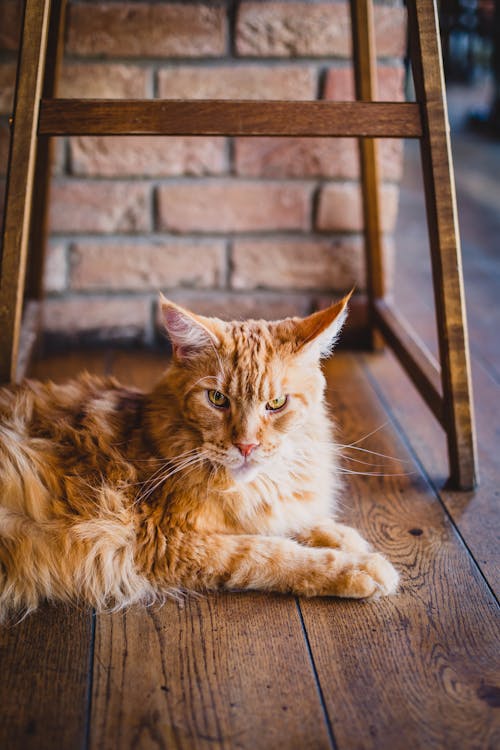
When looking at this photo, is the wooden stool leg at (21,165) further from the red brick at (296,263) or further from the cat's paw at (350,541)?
the red brick at (296,263)

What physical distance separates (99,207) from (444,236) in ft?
2.94

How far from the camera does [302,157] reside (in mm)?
1756

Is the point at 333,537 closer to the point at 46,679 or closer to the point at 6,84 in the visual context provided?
the point at 46,679

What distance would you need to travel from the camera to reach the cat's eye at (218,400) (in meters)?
1.08

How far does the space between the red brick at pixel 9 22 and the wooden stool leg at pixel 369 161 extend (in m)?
0.73

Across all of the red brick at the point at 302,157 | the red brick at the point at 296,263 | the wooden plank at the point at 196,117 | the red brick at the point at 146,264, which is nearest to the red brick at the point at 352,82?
the red brick at the point at 302,157

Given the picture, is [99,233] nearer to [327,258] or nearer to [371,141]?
[327,258]

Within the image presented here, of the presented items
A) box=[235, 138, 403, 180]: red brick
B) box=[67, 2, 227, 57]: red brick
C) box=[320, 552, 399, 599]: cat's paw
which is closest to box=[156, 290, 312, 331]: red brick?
box=[235, 138, 403, 180]: red brick

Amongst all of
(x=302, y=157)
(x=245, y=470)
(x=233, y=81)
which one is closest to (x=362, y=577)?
(x=245, y=470)

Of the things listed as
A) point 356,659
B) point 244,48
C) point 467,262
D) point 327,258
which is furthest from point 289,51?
point 356,659

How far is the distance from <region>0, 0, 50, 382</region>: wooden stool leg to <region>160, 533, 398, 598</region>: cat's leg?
460 millimetres

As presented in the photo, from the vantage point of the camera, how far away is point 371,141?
64.6 inches

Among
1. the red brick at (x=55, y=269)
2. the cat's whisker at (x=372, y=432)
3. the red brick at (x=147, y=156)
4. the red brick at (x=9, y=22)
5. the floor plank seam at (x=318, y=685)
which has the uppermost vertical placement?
the red brick at (x=9, y=22)

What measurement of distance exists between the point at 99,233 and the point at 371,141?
0.68 metres
